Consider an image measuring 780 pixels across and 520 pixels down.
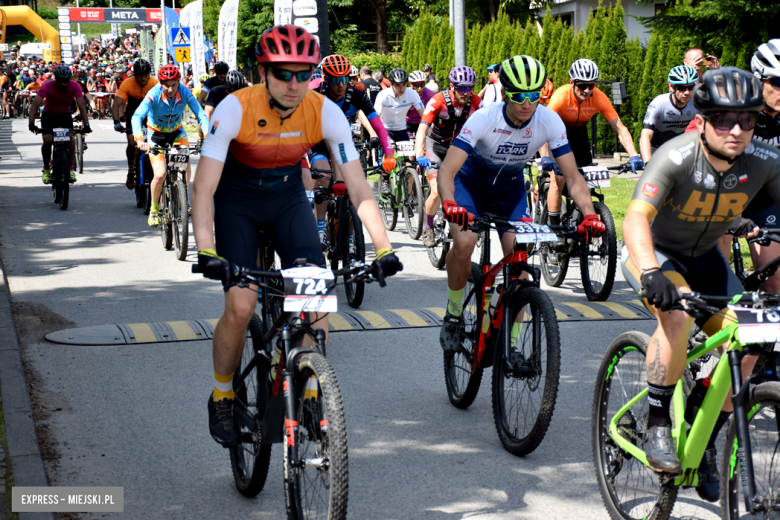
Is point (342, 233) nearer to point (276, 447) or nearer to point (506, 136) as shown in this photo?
point (506, 136)

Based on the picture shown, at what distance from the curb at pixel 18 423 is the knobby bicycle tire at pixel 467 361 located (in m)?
2.40

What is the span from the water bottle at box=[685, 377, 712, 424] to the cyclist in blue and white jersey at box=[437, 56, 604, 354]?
67.2 inches

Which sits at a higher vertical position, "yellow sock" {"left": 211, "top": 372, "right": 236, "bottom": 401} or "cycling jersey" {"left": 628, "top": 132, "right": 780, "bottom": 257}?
"cycling jersey" {"left": 628, "top": 132, "right": 780, "bottom": 257}

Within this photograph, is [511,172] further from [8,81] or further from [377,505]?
[8,81]

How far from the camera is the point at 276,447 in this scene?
5023 millimetres

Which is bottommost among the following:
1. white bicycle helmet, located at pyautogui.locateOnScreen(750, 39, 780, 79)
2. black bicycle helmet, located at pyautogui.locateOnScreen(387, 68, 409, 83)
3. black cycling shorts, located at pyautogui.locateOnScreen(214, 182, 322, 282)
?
black cycling shorts, located at pyautogui.locateOnScreen(214, 182, 322, 282)

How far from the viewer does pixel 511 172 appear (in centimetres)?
591

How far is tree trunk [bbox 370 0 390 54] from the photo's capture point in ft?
196

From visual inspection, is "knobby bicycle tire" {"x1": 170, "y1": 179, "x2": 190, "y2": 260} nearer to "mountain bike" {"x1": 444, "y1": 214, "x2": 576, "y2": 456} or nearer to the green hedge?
"mountain bike" {"x1": 444, "y1": 214, "x2": 576, "y2": 456}

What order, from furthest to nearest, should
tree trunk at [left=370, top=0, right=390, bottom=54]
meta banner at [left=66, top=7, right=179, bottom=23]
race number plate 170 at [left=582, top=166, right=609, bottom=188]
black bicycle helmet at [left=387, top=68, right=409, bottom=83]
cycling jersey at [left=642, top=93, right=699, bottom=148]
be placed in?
Result: meta banner at [left=66, top=7, right=179, bottom=23]
tree trunk at [left=370, top=0, right=390, bottom=54]
black bicycle helmet at [left=387, top=68, right=409, bottom=83]
cycling jersey at [left=642, top=93, right=699, bottom=148]
race number plate 170 at [left=582, top=166, right=609, bottom=188]

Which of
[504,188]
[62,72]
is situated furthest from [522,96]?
[62,72]

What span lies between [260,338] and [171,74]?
309 inches

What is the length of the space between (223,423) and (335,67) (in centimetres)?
553

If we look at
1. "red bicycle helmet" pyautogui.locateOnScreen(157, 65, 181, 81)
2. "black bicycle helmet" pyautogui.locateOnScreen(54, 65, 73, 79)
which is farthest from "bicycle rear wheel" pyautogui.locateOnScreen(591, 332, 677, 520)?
"black bicycle helmet" pyautogui.locateOnScreen(54, 65, 73, 79)
